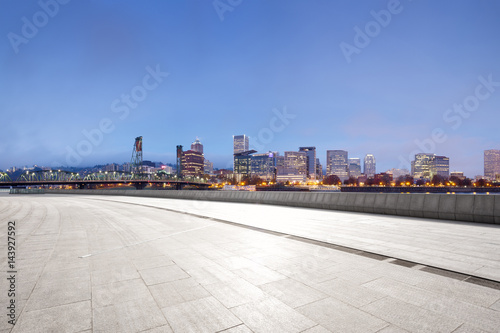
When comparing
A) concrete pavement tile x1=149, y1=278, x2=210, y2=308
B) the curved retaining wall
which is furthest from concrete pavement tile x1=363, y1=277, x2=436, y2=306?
the curved retaining wall

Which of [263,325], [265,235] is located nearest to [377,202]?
[265,235]

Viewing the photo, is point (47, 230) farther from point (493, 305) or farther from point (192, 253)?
point (493, 305)

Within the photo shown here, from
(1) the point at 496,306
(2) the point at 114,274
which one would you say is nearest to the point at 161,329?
(2) the point at 114,274

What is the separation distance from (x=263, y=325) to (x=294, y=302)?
750 mm

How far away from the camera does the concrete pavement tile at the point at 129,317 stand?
10.4 feet

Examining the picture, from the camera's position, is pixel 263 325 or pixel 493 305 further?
pixel 493 305

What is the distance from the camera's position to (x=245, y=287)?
14.2ft

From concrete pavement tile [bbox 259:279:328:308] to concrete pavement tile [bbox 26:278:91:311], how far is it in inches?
107

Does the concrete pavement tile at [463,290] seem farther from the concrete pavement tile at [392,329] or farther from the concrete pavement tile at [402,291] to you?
the concrete pavement tile at [392,329]

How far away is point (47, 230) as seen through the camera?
9.95 metres

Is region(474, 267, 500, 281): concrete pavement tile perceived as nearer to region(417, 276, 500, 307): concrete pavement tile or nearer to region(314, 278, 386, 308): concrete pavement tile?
region(417, 276, 500, 307): concrete pavement tile

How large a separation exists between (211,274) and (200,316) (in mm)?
1533

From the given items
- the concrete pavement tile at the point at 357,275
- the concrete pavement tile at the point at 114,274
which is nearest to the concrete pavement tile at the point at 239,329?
the concrete pavement tile at the point at 357,275

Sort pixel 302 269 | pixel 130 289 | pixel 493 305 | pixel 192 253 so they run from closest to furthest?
1. pixel 493 305
2. pixel 130 289
3. pixel 302 269
4. pixel 192 253
